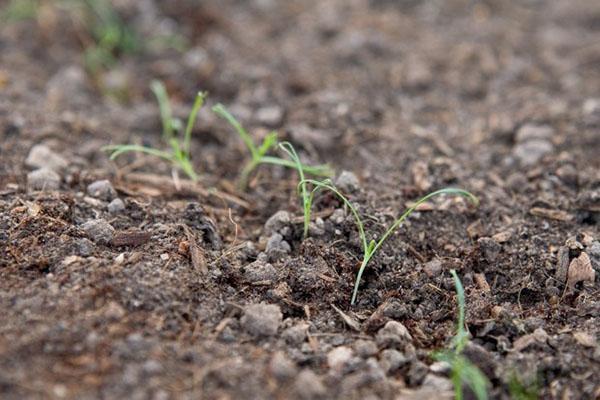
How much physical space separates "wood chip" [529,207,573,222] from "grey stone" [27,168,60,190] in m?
1.44

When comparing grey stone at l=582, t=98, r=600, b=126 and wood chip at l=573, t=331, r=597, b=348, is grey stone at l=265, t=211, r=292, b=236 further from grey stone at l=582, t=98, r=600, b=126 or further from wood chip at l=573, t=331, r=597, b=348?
grey stone at l=582, t=98, r=600, b=126

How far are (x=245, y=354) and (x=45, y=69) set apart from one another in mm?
1816

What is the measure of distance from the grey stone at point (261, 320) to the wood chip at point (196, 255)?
0.18 m

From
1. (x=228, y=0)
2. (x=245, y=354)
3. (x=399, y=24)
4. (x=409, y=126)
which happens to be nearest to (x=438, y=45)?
(x=399, y=24)

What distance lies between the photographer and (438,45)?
299 centimetres

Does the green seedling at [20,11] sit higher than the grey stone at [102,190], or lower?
higher

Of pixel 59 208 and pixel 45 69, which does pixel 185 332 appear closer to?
pixel 59 208

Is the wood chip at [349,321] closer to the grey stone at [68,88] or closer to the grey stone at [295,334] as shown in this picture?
the grey stone at [295,334]

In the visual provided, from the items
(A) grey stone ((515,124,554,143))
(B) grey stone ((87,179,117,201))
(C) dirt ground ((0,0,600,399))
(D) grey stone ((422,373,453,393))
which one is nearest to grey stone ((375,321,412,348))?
(C) dirt ground ((0,0,600,399))

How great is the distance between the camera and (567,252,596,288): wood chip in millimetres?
1842

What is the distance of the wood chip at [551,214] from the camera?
2045mm

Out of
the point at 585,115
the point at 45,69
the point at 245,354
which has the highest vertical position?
the point at 585,115

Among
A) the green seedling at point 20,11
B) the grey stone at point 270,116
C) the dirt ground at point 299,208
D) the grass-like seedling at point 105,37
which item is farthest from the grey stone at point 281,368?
the green seedling at point 20,11

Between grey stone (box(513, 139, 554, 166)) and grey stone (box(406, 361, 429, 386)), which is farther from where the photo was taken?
grey stone (box(513, 139, 554, 166))
